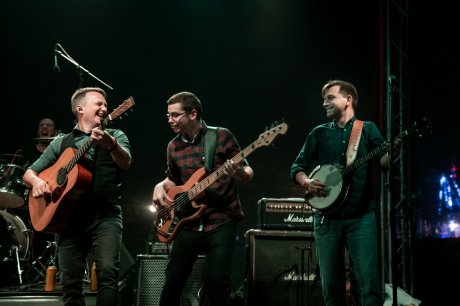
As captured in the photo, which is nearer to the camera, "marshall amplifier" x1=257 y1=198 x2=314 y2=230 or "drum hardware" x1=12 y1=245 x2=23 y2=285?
"marshall amplifier" x1=257 y1=198 x2=314 y2=230

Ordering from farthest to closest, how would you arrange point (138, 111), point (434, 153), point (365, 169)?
point (434, 153) < point (138, 111) < point (365, 169)

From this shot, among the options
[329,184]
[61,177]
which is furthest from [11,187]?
[329,184]

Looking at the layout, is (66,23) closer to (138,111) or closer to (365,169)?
(138,111)

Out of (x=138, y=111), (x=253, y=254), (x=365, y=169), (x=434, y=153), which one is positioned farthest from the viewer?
(x=434, y=153)

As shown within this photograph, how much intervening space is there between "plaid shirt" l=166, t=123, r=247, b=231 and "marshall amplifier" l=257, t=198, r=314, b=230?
965mm

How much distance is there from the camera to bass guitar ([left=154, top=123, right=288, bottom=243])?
13.1 ft

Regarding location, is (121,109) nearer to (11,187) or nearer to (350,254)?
(350,254)

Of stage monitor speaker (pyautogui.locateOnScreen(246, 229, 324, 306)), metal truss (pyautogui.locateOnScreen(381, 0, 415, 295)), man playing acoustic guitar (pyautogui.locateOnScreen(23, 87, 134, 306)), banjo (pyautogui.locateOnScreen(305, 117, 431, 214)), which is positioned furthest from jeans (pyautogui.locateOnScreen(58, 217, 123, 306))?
metal truss (pyautogui.locateOnScreen(381, 0, 415, 295))

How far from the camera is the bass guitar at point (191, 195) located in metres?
4.00

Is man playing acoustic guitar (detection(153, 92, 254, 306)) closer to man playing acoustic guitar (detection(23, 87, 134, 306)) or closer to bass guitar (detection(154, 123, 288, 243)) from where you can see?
bass guitar (detection(154, 123, 288, 243))

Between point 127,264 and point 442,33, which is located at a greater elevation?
point 442,33

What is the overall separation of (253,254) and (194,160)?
51.8 inches

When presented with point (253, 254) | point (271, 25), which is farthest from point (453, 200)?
point (253, 254)

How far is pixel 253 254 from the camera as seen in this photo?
4957 mm
